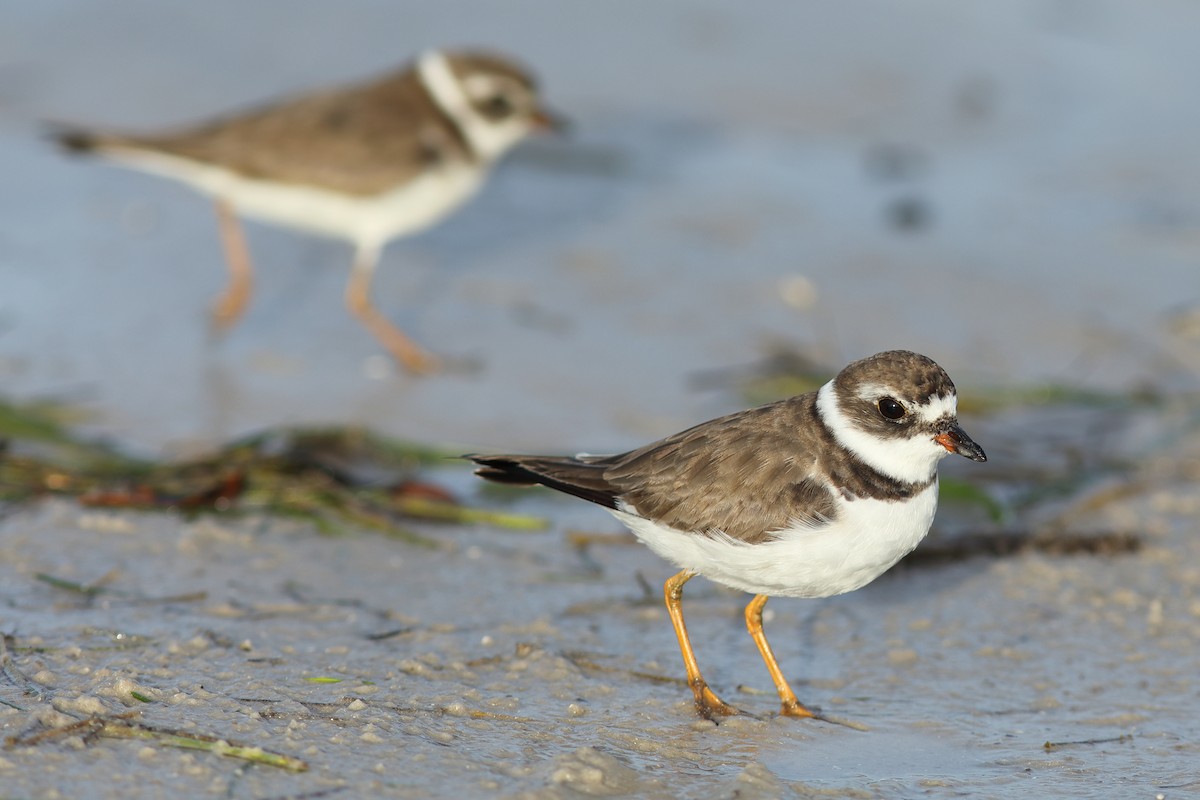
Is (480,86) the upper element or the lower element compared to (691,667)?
upper

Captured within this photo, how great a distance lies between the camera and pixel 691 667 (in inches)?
189

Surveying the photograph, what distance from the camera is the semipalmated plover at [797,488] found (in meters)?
4.65

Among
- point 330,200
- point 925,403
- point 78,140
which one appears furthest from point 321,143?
point 925,403

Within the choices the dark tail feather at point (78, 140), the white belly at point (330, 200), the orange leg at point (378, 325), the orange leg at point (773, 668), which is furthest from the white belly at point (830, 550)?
the dark tail feather at point (78, 140)

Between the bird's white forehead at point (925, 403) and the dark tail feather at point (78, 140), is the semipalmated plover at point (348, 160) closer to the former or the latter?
the dark tail feather at point (78, 140)

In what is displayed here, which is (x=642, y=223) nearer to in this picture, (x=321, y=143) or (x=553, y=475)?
(x=321, y=143)

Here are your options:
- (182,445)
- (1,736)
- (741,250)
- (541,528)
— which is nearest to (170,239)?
(182,445)

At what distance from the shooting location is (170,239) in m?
9.91

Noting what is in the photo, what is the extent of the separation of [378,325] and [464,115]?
153 centimetres

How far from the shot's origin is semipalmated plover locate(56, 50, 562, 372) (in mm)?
8672

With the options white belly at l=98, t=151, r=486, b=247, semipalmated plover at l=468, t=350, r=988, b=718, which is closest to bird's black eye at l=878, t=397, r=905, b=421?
semipalmated plover at l=468, t=350, r=988, b=718

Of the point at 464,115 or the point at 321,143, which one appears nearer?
the point at 321,143

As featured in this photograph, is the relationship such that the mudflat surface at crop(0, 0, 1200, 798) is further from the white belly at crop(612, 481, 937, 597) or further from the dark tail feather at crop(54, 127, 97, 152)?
the dark tail feather at crop(54, 127, 97, 152)

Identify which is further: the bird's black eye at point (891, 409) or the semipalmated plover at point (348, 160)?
the semipalmated plover at point (348, 160)
